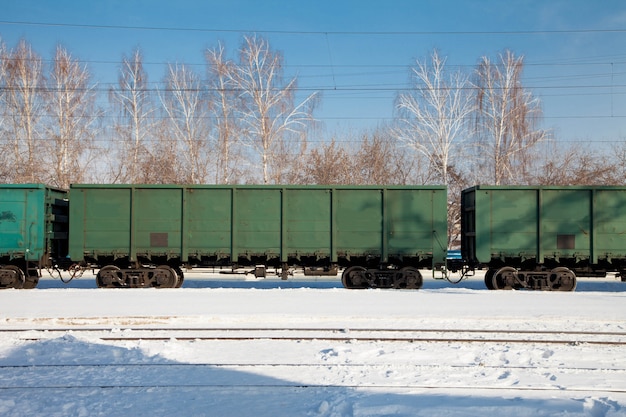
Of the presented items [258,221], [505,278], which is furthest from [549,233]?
[258,221]

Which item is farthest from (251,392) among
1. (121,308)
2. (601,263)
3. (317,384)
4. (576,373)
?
(601,263)

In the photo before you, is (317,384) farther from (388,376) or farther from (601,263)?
(601,263)

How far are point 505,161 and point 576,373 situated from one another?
20919mm

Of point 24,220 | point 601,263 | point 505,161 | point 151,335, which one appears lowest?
point 151,335

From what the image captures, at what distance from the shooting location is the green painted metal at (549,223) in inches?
553

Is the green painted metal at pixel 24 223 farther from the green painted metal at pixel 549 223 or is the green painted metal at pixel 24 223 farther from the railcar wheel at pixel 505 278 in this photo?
the railcar wheel at pixel 505 278

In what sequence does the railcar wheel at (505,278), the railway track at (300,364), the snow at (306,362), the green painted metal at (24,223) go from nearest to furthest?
the snow at (306,362), the railway track at (300,364), the green painted metal at (24,223), the railcar wheel at (505,278)

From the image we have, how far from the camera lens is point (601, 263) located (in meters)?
14.3

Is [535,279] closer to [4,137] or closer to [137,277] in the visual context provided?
[137,277]

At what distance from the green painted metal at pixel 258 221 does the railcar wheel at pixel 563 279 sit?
353cm

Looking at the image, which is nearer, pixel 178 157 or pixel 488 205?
pixel 488 205

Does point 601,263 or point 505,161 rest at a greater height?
point 505,161

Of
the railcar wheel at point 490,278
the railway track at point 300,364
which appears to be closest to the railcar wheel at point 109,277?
the railway track at point 300,364

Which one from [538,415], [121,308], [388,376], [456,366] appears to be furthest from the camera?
[121,308]
